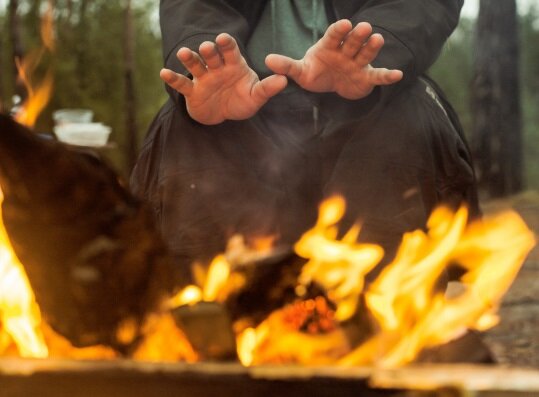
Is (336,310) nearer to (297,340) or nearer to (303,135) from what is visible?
(297,340)

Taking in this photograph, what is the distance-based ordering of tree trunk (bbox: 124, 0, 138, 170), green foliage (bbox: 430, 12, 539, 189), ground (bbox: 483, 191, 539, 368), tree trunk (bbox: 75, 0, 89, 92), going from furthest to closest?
green foliage (bbox: 430, 12, 539, 189), tree trunk (bbox: 75, 0, 89, 92), tree trunk (bbox: 124, 0, 138, 170), ground (bbox: 483, 191, 539, 368)

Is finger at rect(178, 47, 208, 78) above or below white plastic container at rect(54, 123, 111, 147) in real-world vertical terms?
above

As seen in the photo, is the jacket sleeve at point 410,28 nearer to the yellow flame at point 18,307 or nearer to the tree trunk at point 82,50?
the yellow flame at point 18,307

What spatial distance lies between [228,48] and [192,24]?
1.46 feet

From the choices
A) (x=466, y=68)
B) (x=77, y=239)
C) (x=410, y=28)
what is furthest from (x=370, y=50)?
(x=466, y=68)

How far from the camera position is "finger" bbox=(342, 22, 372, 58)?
1.91 meters

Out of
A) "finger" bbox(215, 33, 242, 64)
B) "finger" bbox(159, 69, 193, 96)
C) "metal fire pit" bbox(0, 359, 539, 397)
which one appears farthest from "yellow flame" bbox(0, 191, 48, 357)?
"finger" bbox(215, 33, 242, 64)

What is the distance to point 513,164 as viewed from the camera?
388 inches

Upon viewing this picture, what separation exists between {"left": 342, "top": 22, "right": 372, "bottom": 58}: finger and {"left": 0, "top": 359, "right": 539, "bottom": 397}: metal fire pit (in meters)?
0.89

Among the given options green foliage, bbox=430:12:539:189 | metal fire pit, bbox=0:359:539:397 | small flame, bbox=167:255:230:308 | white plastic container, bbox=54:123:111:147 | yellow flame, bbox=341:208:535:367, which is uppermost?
metal fire pit, bbox=0:359:539:397

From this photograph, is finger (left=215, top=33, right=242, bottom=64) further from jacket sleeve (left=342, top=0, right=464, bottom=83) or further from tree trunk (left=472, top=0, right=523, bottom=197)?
tree trunk (left=472, top=0, right=523, bottom=197)

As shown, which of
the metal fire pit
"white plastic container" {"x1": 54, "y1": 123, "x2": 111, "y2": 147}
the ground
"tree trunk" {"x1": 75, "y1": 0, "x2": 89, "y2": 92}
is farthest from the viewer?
"tree trunk" {"x1": 75, "y1": 0, "x2": 89, "y2": 92}

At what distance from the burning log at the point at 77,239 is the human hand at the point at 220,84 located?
432mm

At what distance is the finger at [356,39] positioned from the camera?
1.91 m
